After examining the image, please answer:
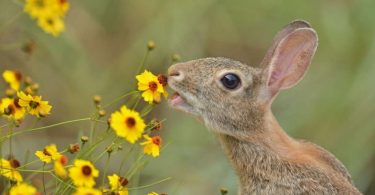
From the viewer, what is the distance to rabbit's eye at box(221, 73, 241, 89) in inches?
162

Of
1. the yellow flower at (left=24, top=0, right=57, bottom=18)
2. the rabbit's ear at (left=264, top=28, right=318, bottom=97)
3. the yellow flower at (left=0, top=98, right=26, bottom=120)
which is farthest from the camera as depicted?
the rabbit's ear at (left=264, top=28, right=318, bottom=97)

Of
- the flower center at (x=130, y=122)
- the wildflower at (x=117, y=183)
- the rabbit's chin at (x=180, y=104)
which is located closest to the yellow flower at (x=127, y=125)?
the flower center at (x=130, y=122)

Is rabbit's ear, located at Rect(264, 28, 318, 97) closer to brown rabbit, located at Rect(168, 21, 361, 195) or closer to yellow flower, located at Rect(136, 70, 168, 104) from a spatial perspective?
brown rabbit, located at Rect(168, 21, 361, 195)

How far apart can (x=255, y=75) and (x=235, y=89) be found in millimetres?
147

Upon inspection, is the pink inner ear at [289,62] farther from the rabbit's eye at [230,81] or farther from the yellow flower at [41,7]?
the yellow flower at [41,7]

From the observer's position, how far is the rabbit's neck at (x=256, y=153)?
13.8 feet

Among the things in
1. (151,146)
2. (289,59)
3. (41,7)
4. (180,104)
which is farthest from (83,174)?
(289,59)

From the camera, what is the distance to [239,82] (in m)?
4.17

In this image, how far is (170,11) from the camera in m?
6.71

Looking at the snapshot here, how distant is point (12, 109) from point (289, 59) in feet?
5.24

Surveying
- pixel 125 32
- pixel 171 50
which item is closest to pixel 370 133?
pixel 171 50

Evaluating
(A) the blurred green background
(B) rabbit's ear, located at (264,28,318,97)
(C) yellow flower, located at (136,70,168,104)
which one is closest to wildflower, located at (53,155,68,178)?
(C) yellow flower, located at (136,70,168,104)

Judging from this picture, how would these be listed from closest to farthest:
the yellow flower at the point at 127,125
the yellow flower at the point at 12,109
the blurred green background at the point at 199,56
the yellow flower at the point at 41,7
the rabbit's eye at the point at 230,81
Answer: the yellow flower at the point at 127,125 < the yellow flower at the point at 12,109 < the yellow flower at the point at 41,7 < the rabbit's eye at the point at 230,81 < the blurred green background at the point at 199,56

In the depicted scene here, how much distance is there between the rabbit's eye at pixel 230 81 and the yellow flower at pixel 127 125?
1.13 m
